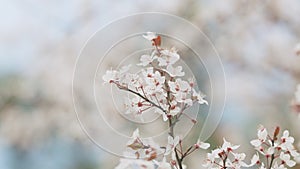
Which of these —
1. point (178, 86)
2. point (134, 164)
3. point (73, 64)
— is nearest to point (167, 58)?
point (178, 86)

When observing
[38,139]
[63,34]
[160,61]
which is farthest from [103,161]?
[160,61]

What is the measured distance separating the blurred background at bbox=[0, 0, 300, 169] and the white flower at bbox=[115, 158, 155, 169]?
458mm

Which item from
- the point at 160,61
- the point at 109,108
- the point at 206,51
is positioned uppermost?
the point at 206,51

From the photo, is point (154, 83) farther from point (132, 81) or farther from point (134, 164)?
point (134, 164)

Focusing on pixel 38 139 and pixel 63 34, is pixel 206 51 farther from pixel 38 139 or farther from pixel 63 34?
pixel 38 139

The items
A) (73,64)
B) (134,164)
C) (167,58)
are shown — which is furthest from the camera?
(73,64)

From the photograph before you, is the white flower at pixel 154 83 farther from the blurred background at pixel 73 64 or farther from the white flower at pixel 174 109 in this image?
the blurred background at pixel 73 64

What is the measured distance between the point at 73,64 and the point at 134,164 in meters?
0.52

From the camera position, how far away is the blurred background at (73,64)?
1.16m

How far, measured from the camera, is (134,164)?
0.72 m

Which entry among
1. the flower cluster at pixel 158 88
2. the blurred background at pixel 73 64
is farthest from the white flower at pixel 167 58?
the blurred background at pixel 73 64

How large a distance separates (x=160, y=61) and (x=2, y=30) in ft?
1.72

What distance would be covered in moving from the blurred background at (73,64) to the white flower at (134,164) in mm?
458

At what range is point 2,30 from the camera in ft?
3.87
